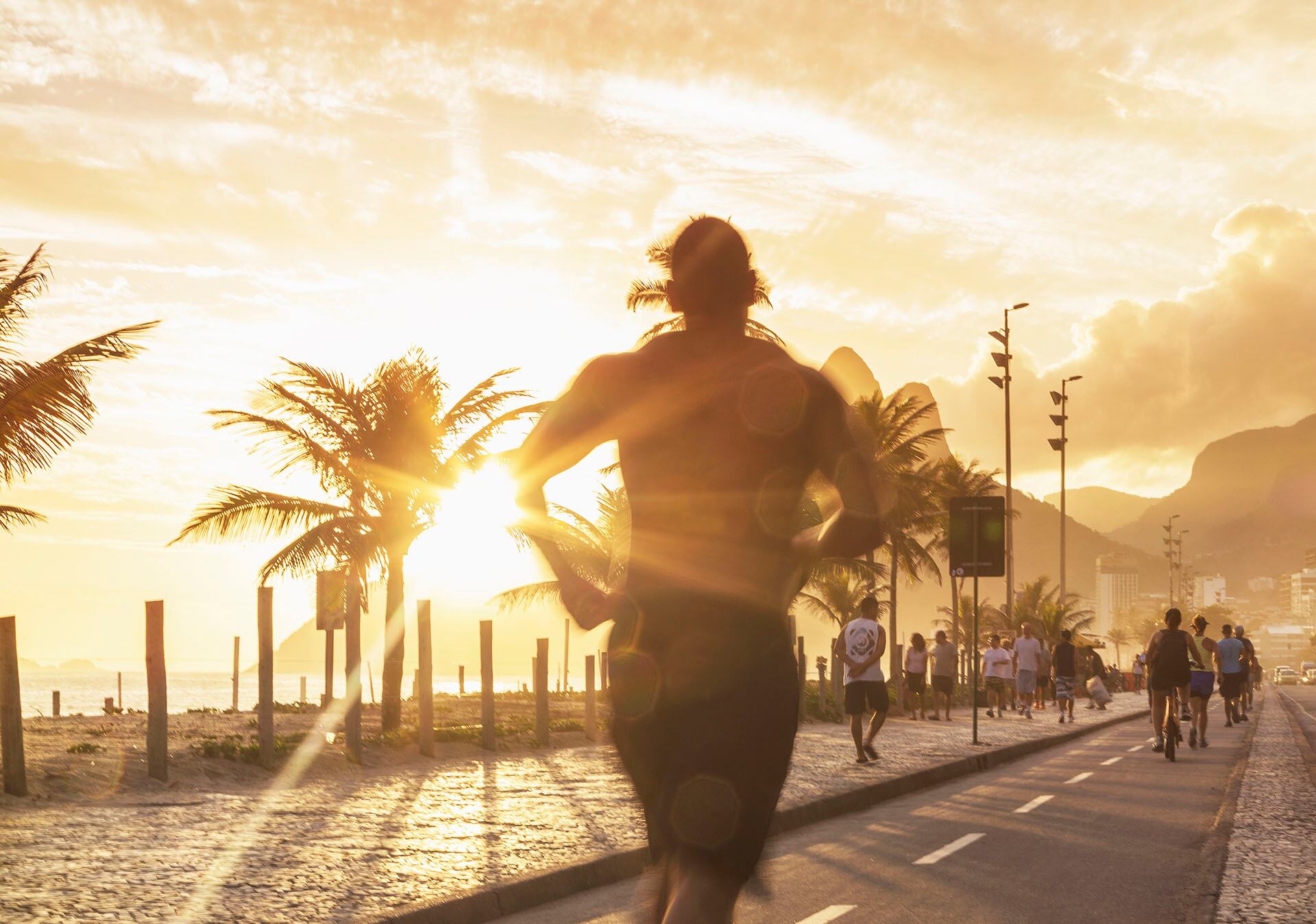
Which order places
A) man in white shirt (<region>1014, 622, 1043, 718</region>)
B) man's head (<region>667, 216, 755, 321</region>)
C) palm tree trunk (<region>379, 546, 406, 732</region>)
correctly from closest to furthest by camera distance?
man's head (<region>667, 216, 755, 321</region>) → palm tree trunk (<region>379, 546, 406, 732</region>) → man in white shirt (<region>1014, 622, 1043, 718</region>)

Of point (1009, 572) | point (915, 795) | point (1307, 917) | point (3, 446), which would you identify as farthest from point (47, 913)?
point (1009, 572)

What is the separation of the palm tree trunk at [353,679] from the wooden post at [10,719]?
3755 mm

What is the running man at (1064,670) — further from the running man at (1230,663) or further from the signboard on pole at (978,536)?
the signboard on pole at (978,536)

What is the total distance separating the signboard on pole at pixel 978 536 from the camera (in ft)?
65.8

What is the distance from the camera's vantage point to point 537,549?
10.4 feet

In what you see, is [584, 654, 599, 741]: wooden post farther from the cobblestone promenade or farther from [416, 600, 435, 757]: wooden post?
the cobblestone promenade

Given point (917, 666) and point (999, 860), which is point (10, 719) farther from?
Result: point (917, 666)

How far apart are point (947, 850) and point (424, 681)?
322 inches

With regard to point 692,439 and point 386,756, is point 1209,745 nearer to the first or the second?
point 386,756

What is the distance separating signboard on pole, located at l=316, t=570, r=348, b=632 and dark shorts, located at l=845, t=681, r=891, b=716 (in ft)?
26.6

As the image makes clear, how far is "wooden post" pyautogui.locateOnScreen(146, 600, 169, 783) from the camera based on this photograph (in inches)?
494

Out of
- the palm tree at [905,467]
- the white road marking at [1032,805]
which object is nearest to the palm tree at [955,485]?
the palm tree at [905,467]

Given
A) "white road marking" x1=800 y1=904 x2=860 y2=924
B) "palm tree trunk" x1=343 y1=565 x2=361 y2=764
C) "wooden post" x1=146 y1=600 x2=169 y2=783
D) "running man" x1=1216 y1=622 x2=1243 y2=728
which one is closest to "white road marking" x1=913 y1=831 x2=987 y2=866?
"white road marking" x1=800 y1=904 x2=860 y2=924

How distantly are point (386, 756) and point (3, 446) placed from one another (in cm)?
577
